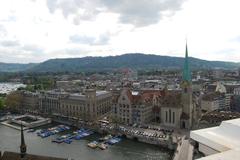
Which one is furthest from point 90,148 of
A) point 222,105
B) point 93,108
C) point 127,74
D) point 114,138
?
point 127,74

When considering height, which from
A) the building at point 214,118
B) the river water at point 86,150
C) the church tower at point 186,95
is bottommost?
the river water at point 86,150

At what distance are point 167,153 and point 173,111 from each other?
12403mm

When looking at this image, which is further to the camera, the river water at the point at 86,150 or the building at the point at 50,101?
the building at the point at 50,101

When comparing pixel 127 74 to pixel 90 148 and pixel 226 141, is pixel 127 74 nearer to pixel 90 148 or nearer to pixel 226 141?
pixel 90 148

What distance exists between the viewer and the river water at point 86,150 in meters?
37.8

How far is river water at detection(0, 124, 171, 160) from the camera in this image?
124 feet

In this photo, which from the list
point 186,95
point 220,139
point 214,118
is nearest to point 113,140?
point 186,95

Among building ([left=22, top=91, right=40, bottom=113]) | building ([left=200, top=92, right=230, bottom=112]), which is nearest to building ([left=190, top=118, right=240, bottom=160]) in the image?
building ([left=200, top=92, right=230, bottom=112])

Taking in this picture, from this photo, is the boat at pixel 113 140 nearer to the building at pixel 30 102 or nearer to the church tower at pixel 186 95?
the church tower at pixel 186 95

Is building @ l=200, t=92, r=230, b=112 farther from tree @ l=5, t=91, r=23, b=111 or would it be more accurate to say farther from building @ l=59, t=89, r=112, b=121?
tree @ l=5, t=91, r=23, b=111

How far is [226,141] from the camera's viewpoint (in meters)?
11.6

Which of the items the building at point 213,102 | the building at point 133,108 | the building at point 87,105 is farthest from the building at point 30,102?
the building at point 213,102

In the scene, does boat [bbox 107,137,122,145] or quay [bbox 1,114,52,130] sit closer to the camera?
boat [bbox 107,137,122,145]

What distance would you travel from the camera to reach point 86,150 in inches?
1603
